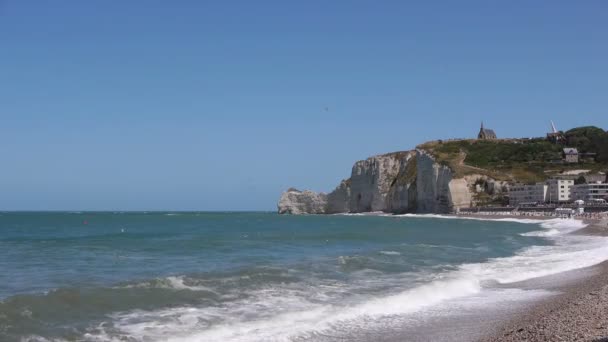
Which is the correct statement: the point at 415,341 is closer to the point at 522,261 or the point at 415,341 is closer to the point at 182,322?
the point at 182,322

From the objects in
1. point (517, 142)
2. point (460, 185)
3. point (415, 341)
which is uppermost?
point (517, 142)

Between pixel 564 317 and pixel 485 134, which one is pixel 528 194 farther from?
pixel 564 317

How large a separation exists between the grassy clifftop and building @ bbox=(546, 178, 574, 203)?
6.31m

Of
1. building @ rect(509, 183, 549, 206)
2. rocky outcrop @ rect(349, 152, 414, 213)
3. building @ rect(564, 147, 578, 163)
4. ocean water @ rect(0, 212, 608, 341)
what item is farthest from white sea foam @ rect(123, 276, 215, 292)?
building @ rect(564, 147, 578, 163)

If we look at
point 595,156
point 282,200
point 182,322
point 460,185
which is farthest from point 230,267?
point 282,200

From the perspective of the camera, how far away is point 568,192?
9919cm

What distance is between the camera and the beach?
9398 millimetres

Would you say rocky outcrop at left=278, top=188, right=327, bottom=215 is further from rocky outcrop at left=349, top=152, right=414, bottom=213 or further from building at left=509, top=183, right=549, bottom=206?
building at left=509, top=183, right=549, bottom=206

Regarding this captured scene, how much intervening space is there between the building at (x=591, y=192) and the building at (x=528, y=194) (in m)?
4.73

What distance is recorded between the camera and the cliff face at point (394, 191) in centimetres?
10231

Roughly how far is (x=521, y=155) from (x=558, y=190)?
2588cm

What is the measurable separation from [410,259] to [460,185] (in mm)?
79514

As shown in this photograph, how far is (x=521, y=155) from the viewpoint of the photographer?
123 metres

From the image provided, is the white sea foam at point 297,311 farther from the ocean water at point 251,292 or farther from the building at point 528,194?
the building at point 528,194
